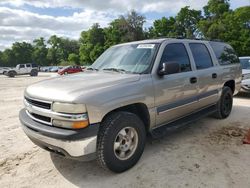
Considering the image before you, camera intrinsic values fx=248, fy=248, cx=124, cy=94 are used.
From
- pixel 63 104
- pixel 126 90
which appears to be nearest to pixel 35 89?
pixel 63 104

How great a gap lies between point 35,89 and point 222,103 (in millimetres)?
4371

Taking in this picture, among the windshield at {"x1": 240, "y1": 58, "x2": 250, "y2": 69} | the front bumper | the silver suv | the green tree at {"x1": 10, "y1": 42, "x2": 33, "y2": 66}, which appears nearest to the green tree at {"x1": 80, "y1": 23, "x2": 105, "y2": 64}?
→ the green tree at {"x1": 10, "y1": 42, "x2": 33, "y2": 66}

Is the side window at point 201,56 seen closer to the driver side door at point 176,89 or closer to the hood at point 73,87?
the driver side door at point 176,89

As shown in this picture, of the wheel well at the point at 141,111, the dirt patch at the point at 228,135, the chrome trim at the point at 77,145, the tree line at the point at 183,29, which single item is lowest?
the dirt patch at the point at 228,135

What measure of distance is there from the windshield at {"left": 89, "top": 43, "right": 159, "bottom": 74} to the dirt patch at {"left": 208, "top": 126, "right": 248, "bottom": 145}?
6.59ft

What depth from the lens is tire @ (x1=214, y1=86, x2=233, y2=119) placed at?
591 centimetres

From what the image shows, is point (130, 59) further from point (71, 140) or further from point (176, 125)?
point (71, 140)

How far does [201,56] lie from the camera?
5168mm

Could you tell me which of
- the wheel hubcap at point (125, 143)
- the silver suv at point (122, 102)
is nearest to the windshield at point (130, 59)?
the silver suv at point (122, 102)

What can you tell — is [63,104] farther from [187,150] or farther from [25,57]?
[25,57]

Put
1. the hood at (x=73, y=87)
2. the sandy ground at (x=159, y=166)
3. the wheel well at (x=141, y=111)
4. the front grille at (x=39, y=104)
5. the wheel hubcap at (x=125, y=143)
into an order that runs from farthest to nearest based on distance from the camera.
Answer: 1. the wheel well at (x=141, y=111)
2. the wheel hubcap at (x=125, y=143)
3. the sandy ground at (x=159, y=166)
4. the front grille at (x=39, y=104)
5. the hood at (x=73, y=87)

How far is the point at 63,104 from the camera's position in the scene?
118 inches

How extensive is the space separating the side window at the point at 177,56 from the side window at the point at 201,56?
32 cm

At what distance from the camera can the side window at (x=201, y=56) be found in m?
4.94
